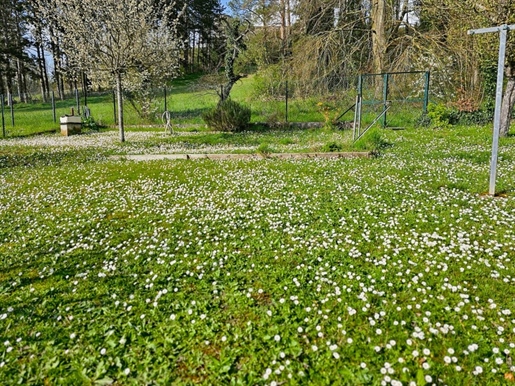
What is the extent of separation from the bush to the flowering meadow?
1129cm

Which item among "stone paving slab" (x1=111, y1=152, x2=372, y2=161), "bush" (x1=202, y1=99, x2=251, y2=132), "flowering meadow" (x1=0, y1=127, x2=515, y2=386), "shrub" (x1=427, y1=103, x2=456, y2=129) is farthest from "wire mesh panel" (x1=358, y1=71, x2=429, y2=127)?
"flowering meadow" (x1=0, y1=127, x2=515, y2=386)

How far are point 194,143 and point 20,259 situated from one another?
1095 centimetres

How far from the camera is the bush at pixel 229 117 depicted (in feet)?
60.1

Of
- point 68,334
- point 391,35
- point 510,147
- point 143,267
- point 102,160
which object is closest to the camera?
point 68,334

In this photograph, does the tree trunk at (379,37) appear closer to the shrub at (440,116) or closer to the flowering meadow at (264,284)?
the shrub at (440,116)

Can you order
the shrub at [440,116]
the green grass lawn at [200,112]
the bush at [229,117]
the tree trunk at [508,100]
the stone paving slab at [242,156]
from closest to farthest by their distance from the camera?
the stone paving slab at [242,156] < the tree trunk at [508,100] < the shrub at [440,116] < the bush at [229,117] < the green grass lawn at [200,112]

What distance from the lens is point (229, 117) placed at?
18.3 m

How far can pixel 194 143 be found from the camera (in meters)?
15.1

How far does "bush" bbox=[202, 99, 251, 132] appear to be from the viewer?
18.3 m

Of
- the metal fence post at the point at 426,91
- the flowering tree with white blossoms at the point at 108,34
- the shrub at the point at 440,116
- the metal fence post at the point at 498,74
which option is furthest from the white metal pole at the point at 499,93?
the flowering tree with white blossoms at the point at 108,34

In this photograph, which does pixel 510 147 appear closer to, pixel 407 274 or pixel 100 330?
pixel 407 274

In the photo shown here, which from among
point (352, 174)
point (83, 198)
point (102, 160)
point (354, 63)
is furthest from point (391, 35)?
point (83, 198)

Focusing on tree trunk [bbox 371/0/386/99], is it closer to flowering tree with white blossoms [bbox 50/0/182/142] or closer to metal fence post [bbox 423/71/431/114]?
metal fence post [bbox 423/71/431/114]

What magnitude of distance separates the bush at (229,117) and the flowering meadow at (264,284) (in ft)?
37.0
